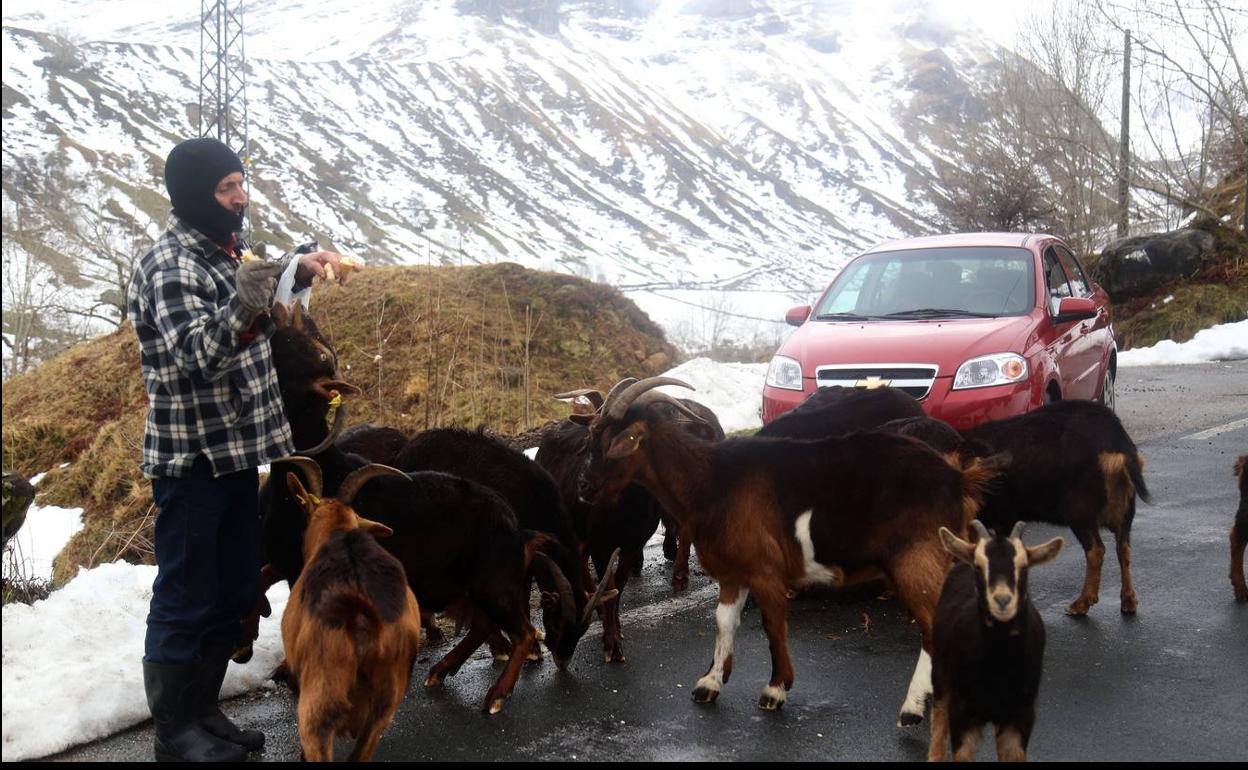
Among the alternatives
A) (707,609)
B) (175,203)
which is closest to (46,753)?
(175,203)

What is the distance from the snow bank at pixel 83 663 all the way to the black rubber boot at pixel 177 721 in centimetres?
58

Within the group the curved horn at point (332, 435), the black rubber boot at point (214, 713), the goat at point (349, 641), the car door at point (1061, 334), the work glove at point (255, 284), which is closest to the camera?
the goat at point (349, 641)

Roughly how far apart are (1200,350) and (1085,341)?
40.8ft

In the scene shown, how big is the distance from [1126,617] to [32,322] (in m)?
39.2

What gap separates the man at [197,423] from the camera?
15.6 feet

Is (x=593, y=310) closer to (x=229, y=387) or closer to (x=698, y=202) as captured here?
(x=229, y=387)

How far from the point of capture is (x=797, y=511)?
19.1 ft

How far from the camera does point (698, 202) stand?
194 m

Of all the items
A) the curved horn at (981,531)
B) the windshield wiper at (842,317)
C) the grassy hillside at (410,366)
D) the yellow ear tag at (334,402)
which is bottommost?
the grassy hillside at (410,366)

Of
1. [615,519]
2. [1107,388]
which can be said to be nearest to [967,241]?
[1107,388]

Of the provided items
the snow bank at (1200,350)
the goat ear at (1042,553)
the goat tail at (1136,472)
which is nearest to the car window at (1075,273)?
the goat tail at (1136,472)

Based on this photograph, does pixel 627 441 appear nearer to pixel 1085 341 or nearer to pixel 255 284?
pixel 255 284

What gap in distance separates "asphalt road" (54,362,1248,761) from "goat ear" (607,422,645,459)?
3.88ft

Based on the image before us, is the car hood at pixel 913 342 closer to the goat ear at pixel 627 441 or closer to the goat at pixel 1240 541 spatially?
the goat at pixel 1240 541
